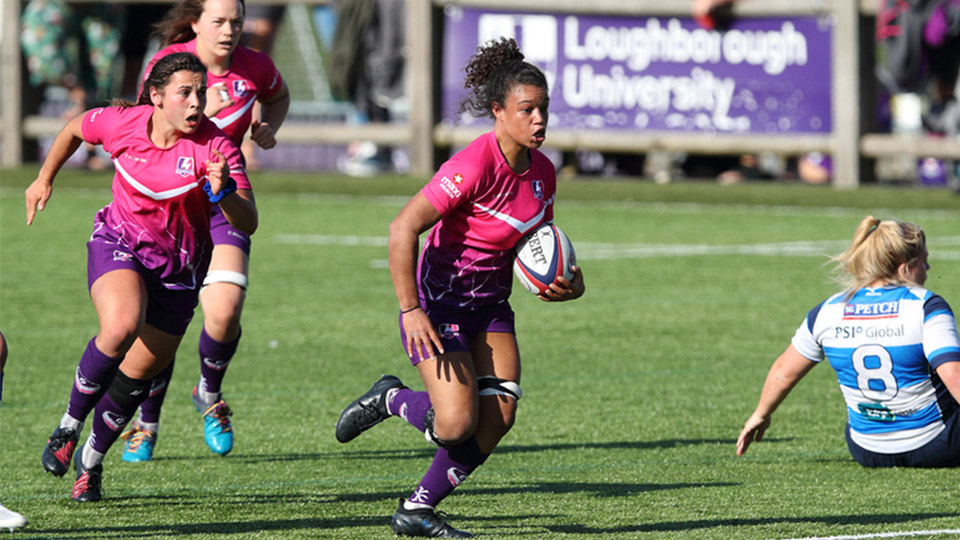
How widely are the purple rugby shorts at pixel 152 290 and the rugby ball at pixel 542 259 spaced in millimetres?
1326

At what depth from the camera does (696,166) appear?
58.6 ft

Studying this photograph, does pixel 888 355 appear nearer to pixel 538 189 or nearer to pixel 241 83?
pixel 538 189

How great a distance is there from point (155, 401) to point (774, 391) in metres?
2.49

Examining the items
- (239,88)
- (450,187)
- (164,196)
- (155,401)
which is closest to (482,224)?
(450,187)

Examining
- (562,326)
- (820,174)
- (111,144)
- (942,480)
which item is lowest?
(820,174)

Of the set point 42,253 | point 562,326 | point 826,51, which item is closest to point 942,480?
point 562,326

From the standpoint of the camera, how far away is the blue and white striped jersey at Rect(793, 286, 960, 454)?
6305mm

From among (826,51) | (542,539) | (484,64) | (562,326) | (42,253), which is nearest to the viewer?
(542,539)

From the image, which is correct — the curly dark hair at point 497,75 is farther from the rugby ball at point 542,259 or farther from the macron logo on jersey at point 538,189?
the rugby ball at point 542,259

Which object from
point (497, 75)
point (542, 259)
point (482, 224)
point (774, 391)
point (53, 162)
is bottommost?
point (774, 391)

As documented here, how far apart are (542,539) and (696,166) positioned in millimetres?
12678

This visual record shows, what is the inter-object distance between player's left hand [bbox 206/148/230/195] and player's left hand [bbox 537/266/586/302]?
1.14 metres

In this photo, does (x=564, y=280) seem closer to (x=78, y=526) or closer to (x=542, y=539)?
(x=542, y=539)

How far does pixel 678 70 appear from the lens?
1633cm
